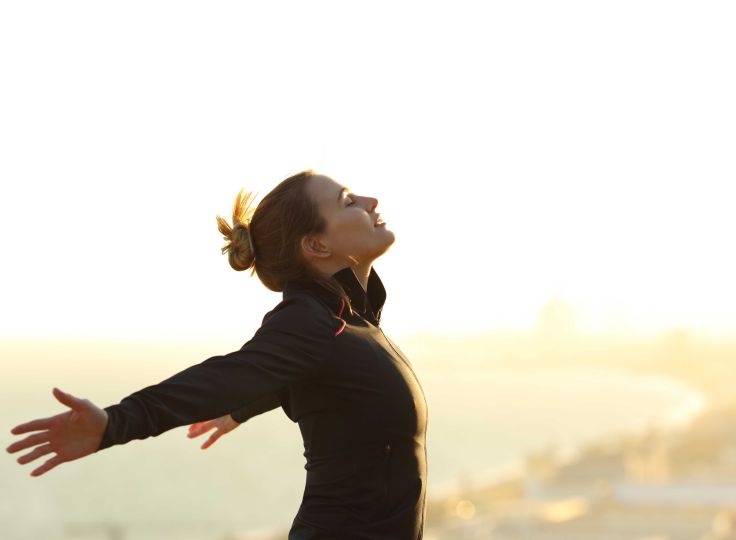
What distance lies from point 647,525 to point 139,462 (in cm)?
4390

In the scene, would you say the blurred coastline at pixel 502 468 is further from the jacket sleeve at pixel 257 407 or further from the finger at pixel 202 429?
the jacket sleeve at pixel 257 407

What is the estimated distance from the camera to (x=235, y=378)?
1778 mm

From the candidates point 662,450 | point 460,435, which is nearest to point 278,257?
A: point 662,450

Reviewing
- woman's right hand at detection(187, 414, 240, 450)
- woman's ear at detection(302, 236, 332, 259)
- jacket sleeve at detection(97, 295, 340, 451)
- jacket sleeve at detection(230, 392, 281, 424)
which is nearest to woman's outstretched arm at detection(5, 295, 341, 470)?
jacket sleeve at detection(97, 295, 340, 451)

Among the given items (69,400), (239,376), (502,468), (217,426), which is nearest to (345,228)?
(239,376)

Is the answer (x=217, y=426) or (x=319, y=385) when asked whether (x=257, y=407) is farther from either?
(x=319, y=385)

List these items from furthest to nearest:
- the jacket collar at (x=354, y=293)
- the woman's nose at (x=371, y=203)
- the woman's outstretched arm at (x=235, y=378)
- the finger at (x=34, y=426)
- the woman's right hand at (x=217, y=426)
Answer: the woman's right hand at (x=217, y=426), the woman's nose at (x=371, y=203), the jacket collar at (x=354, y=293), the woman's outstretched arm at (x=235, y=378), the finger at (x=34, y=426)

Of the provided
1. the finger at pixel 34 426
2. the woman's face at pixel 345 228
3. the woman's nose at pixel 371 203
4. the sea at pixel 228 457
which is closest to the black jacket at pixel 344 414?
the woman's face at pixel 345 228

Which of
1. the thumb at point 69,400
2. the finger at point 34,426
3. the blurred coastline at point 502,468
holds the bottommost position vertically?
the finger at point 34,426

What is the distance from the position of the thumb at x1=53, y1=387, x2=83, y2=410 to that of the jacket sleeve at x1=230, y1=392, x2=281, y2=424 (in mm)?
614

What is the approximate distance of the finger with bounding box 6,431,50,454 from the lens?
5.08ft

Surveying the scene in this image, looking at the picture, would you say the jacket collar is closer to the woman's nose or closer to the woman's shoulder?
the woman's shoulder

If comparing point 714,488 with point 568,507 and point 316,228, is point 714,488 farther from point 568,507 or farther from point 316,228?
point 316,228

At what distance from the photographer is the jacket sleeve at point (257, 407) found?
86.5 inches
